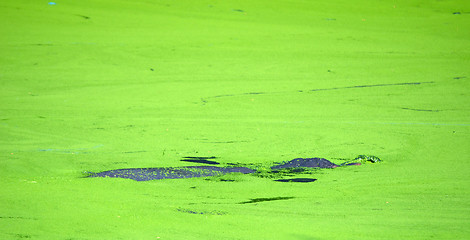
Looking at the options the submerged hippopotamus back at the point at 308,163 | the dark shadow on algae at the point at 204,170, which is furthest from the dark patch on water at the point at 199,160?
the submerged hippopotamus back at the point at 308,163

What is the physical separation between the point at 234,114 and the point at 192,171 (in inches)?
43.5

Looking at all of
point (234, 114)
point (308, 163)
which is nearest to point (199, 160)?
point (308, 163)

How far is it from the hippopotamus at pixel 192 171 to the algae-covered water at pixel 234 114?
0.07 meters

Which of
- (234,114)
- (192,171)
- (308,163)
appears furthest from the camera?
(234,114)

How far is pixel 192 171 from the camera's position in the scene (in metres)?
2.56

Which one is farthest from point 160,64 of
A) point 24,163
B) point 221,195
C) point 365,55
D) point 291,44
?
Answer: point 221,195

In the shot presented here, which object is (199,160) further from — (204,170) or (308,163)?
(308,163)

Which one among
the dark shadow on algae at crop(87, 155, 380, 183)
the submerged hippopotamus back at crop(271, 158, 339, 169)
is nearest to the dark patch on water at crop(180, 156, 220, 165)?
the dark shadow on algae at crop(87, 155, 380, 183)

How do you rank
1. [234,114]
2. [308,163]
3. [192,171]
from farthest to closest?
1. [234,114]
2. [308,163]
3. [192,171]

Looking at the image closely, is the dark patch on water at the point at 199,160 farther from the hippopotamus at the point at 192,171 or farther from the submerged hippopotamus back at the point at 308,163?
the submerged hippopotamus back at the point at 308,163

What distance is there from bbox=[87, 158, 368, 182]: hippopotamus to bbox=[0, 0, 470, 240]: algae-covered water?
74 millimetres

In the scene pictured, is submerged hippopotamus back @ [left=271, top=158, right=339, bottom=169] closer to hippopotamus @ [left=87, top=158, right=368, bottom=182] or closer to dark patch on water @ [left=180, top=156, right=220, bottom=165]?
hippopotamus @ [left=87, top=158, right=368, bottom=182]

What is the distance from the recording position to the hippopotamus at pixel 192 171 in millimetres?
2490

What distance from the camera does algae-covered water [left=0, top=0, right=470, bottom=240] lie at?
1.88 m
